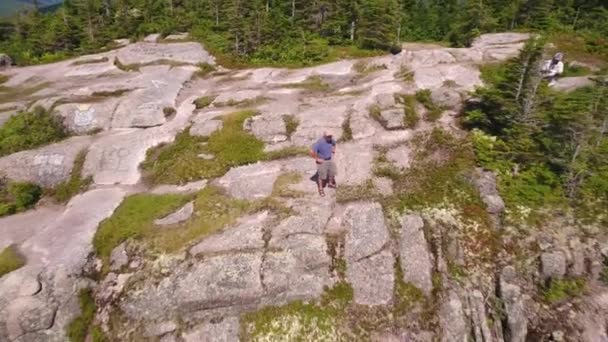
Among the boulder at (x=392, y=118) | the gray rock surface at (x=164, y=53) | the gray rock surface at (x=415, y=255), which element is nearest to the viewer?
the gray rock surface at (x=415, y=255)

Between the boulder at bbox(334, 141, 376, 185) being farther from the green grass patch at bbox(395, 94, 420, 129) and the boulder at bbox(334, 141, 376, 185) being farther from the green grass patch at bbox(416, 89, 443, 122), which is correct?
the green grass patch at bbox(416, 89, 443, 122)

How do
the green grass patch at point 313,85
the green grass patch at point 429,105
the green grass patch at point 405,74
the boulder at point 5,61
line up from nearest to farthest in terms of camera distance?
the green grass patch at point 429,105
the green grass patch at point 405,74
the green grass patch at point 313,85
the boulder at point 5,61

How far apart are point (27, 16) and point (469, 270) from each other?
5310cm

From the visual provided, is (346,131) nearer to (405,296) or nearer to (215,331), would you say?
(405,296)

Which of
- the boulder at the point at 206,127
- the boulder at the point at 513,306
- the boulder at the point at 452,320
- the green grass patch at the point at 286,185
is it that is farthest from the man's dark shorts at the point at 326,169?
the boulder at the point at 206,127

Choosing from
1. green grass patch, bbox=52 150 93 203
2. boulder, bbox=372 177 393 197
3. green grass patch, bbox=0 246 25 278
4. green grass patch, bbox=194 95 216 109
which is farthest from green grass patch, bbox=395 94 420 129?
green grass patch, bbox=0 246 25 278

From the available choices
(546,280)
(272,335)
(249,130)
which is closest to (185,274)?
(272,335)

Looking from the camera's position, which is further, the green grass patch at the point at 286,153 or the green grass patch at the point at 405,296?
the green grass patch at the point at 286,153

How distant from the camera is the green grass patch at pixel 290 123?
22.9m

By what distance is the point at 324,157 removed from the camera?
17109 mm

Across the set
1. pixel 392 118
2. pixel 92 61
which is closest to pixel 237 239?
pixel 392 118

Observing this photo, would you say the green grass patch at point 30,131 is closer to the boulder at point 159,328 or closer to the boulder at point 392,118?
the boulder at point 159,328

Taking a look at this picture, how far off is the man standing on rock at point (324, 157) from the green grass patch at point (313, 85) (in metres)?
12.3

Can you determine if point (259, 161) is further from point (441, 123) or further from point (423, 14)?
point (423, 14)
